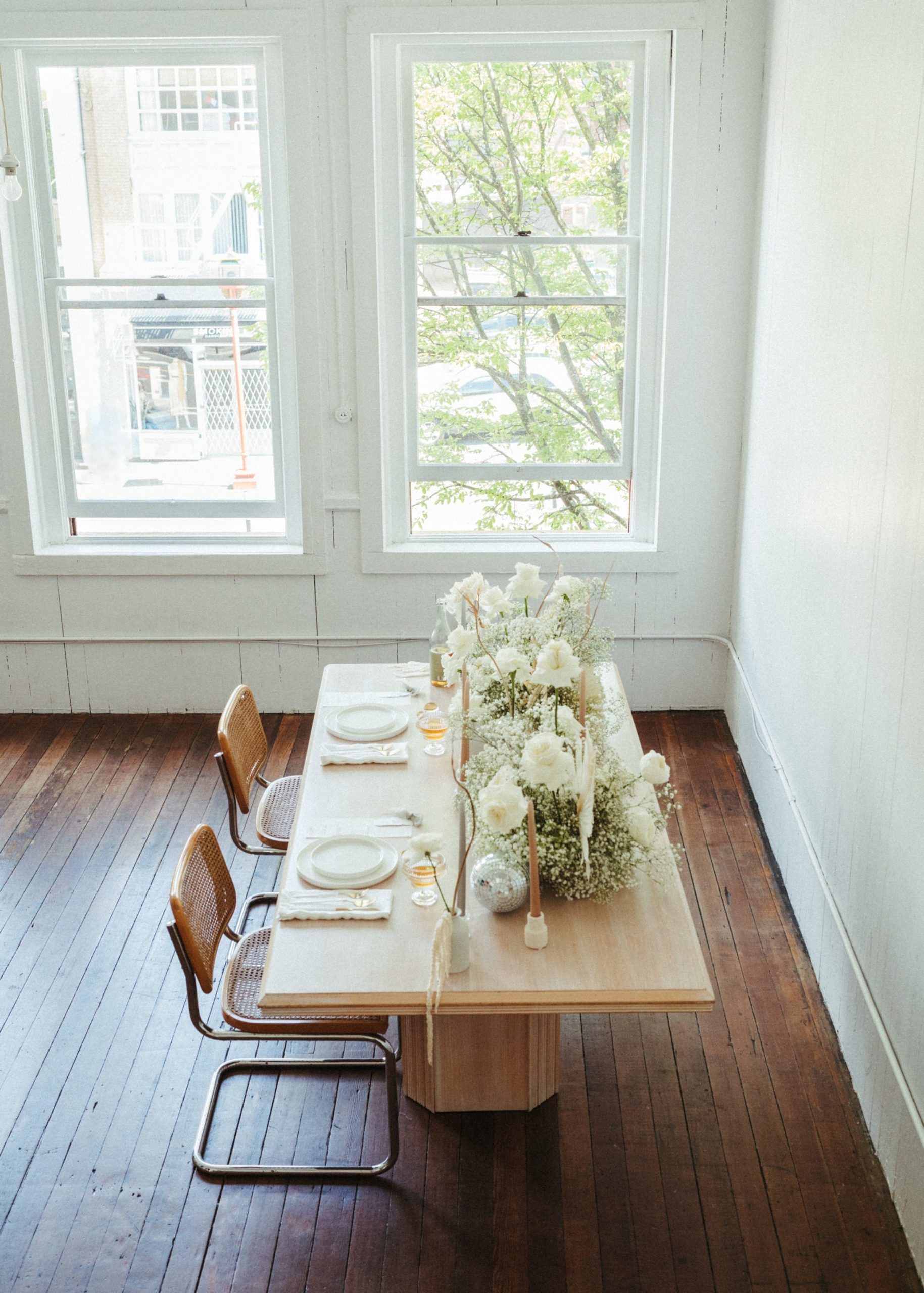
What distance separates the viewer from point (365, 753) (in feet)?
10.9

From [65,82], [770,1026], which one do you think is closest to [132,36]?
[65,82]

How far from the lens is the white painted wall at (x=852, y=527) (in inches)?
108

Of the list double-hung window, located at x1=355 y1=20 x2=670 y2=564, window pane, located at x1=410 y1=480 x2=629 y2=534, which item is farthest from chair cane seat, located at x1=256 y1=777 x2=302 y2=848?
window pane, located at x1=410 y1=480 x2=629 y2=534

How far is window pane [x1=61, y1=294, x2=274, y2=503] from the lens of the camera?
5.15 meters

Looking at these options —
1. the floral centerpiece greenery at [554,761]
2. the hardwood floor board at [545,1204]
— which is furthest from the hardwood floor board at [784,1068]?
the floral centerpiece greenery at [554,761]

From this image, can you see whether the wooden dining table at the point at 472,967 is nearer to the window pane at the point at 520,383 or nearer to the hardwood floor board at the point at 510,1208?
the hardwood floor board at the point at 510,1208

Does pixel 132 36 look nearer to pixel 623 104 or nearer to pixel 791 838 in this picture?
pixel 623 104

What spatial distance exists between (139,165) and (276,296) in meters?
0.76

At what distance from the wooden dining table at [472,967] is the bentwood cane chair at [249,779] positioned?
0.28m

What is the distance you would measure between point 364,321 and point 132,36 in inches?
54.6

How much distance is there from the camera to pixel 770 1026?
3.33 m

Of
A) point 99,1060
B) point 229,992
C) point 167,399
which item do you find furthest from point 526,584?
point 167,399

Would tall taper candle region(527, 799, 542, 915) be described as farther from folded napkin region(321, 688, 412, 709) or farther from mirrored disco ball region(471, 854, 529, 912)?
folded napkin region(321, 688, 412, 709)

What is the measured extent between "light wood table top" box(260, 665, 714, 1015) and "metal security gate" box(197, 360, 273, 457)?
2821 millimetres
